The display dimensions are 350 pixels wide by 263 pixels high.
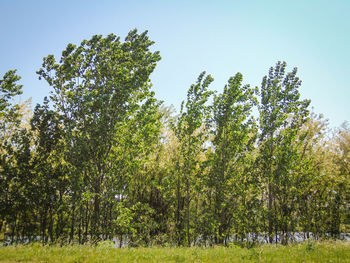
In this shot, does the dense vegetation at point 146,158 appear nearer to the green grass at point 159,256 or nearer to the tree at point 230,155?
the tree at point 230,155

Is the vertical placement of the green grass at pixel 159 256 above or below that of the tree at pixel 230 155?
below

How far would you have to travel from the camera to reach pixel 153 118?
13570 mm

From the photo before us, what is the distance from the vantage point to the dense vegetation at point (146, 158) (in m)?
13.0

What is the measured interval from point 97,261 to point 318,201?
19.1 m

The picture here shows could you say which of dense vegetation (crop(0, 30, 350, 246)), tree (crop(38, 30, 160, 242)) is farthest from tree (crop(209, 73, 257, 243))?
tree (crop(38, 30, 160, 242))

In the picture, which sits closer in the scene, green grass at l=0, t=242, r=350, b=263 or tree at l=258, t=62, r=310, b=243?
green grass at l=0, t=242, r=350, b=263

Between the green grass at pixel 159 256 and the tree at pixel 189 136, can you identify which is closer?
the green grass at pixel 159 256

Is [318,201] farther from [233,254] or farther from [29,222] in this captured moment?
[29,222]

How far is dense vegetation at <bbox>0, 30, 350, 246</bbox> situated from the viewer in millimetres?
13047

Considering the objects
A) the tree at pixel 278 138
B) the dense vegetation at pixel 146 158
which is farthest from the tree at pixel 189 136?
the tree at pixel 278 138

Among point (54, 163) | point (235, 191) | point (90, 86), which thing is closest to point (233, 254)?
point (235, 191)

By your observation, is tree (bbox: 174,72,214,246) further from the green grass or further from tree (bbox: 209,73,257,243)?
the green grass

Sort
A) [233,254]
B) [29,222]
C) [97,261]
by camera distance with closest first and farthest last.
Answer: [97,261], [233,254], [29,222]

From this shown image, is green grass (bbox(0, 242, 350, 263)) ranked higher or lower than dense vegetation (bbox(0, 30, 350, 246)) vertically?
lower
